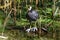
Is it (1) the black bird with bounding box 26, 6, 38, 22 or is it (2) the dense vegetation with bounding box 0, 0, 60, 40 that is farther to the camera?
(1) the black bird with bounding box 26, 6, 38, 22

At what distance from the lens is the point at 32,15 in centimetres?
573

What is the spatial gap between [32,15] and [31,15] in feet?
0.08

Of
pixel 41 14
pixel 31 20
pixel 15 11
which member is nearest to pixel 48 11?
pixel 41 14

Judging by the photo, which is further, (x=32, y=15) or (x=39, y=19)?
(x=32, y=15)

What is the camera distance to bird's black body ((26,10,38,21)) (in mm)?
5578

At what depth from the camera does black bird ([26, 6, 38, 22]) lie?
5.58m

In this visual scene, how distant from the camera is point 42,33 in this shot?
5.01 metres

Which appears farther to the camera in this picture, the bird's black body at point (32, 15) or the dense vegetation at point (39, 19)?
the bird's black body at point (32, 15)

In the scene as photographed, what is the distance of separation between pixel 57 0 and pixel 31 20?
2.72ft

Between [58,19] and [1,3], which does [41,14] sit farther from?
[1,3]

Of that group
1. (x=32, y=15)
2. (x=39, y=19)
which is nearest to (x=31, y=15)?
(x=32, y=15)

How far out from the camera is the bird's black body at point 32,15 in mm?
5578

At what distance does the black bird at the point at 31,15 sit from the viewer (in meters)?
5.58

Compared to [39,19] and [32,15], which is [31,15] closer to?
[32,15]
